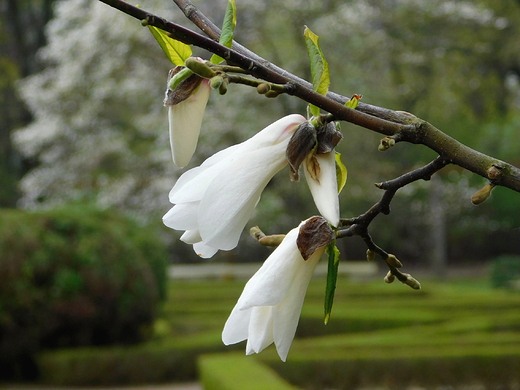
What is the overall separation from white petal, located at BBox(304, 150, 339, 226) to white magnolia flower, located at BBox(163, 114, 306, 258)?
0.04m

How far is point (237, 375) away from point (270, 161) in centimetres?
435

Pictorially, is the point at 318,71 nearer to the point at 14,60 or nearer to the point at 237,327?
the point at 237,327

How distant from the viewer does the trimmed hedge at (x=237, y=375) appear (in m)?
4.38

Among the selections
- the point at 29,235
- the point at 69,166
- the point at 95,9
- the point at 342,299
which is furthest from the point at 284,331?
the point at 69,166

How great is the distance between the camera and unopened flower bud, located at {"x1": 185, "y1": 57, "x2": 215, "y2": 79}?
0.54m

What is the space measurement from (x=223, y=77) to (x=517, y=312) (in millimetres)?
8487

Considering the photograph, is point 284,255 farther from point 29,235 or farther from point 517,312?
point 517,312

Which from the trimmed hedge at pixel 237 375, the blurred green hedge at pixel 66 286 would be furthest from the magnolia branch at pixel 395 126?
the blurred green hedge at pixel 66 286

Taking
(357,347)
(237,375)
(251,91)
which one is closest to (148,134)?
(251,91)

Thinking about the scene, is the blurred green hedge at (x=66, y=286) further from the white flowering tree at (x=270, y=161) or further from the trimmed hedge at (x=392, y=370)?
the white flowering tree at (x=270, y=161)

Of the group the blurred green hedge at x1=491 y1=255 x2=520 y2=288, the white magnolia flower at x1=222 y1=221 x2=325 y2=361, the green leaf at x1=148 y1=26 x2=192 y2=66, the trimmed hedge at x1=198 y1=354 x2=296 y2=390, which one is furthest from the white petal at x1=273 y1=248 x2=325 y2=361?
the blurred green hedge at x1=491 y1=255 x2=520 y2=288

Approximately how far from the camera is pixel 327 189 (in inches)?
23.1

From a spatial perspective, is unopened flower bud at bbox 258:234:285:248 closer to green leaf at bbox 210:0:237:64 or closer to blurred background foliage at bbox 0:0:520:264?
green leaf at bbox 210:0:237:64

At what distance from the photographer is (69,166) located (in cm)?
1264
